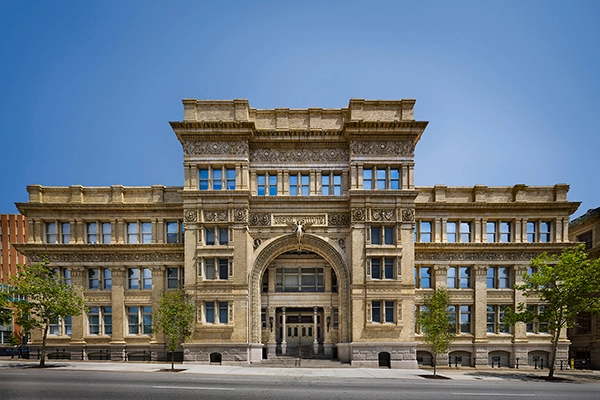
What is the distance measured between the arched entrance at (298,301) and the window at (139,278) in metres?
9.82

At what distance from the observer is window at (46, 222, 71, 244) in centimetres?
3478

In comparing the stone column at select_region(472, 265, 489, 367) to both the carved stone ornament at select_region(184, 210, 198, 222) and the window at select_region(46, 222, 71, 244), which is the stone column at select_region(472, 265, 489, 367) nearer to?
the carved stone ornament at select_region(184, 210, 198, 222)

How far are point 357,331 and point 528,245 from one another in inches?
688

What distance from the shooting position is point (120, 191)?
35.2 meters

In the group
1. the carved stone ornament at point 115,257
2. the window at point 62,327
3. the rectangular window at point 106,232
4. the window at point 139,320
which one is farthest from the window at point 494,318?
the window at point 62,327

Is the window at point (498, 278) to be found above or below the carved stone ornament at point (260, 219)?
below

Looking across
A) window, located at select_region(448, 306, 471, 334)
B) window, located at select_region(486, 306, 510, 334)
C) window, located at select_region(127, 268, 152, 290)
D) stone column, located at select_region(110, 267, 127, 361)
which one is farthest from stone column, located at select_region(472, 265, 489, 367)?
stone column, located at select_region(110, 267, 127, 361)

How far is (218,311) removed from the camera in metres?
31.0

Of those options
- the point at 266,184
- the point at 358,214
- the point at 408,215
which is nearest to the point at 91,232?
the point at 266,184

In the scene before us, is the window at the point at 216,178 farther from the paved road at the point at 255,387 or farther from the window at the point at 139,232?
the paved road at the point at 255,387

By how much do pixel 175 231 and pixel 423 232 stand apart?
73.6 ft

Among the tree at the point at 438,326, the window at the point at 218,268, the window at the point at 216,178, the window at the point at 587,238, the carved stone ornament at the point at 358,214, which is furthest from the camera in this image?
the window at the point at 587,238

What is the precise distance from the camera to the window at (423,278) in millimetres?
34875

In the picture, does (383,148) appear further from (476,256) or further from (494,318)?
(494,318)
